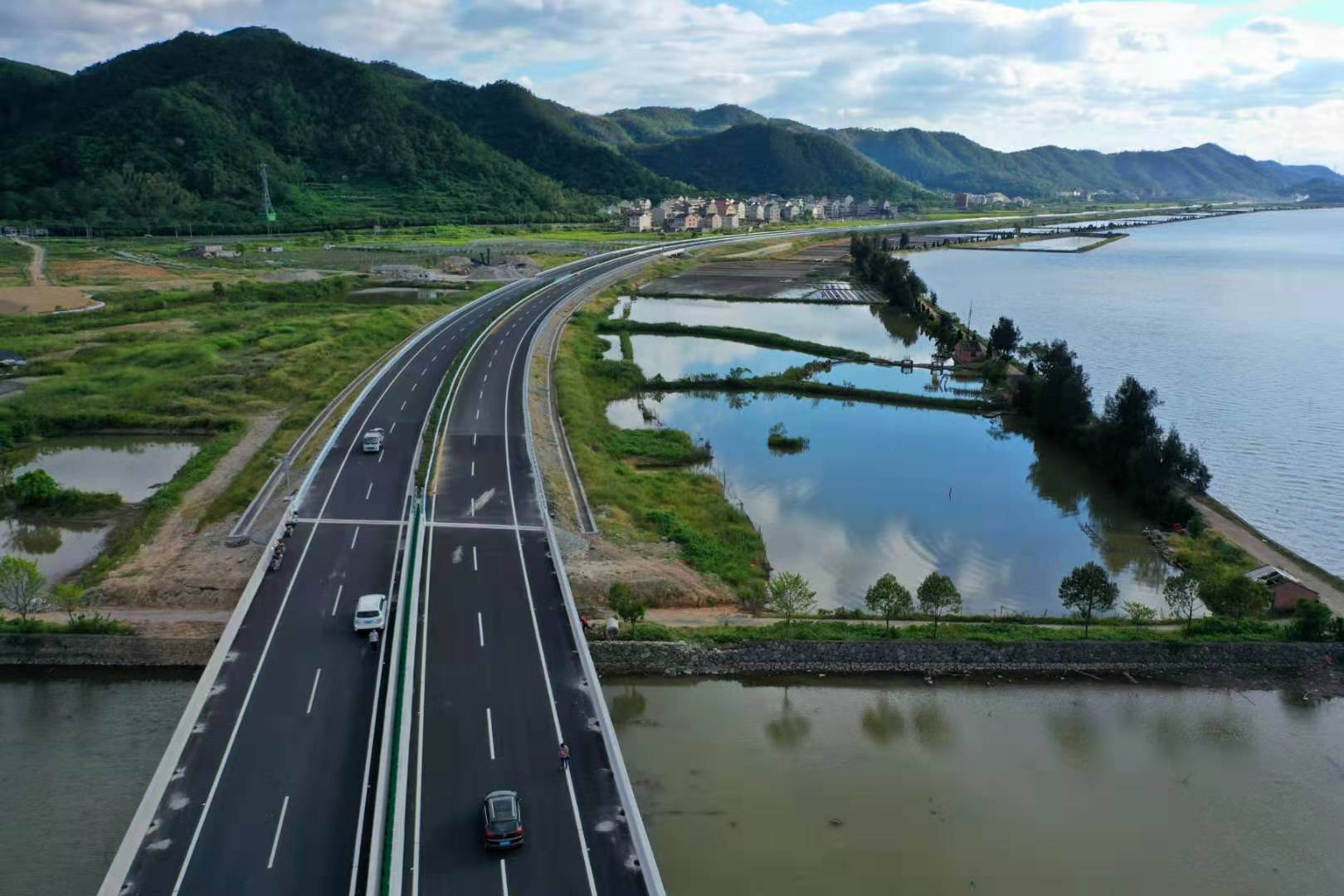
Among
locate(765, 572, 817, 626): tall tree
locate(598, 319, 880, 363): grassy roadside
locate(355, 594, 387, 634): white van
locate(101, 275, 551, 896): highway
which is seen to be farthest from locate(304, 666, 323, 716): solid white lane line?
locate(598, 319, 880, 363): grassy roadside

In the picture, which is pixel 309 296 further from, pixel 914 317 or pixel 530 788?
pixel 530 788

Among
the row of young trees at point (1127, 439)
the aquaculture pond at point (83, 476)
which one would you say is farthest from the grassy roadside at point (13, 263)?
the row of young trees at point (1127, 439)

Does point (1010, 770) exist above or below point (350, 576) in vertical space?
below

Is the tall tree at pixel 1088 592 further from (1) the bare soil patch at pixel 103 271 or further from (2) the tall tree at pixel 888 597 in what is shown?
(1) the bare soil patch at pixel 103 271

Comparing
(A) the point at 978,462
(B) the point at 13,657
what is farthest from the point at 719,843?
(A) the point at 978,462

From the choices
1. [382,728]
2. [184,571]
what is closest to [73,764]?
[382,728]

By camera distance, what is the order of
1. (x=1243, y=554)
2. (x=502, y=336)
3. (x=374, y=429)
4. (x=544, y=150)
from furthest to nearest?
(x=544, y=150) < (x=502, y=336) < (x=374, y=429) < (x=1243, y=554)
